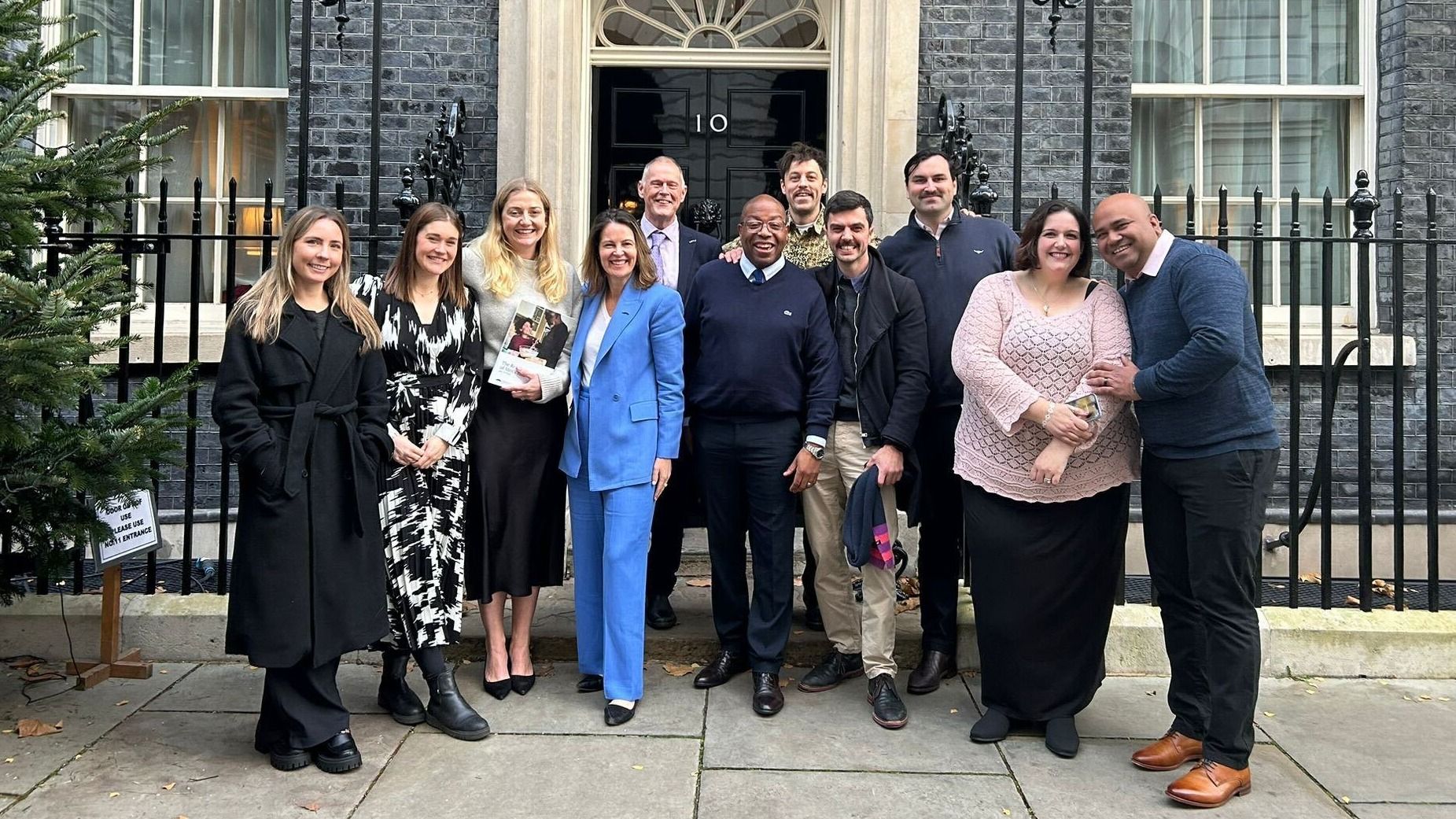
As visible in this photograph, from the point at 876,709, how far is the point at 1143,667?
134 centimetres

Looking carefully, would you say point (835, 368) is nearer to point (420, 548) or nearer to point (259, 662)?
point (420, 548)

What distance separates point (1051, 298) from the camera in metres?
4.07

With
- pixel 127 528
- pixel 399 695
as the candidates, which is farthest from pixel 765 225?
pixel 127 528

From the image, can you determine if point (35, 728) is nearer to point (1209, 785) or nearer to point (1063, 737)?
point (1063, 737)

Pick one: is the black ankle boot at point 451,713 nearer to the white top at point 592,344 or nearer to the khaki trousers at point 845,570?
the white top at point 592,344

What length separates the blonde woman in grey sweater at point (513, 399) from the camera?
4.38 meters

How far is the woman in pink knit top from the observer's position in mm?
3947

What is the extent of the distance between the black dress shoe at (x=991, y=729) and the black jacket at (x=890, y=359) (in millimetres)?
996

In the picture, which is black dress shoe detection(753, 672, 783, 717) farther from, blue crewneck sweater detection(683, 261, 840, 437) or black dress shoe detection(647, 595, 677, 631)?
blue crewneck sweater detection(683, 261, 840, 437)

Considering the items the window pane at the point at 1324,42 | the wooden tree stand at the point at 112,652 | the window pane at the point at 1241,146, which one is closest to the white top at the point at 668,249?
the wooden tree stand at the point at 112,652

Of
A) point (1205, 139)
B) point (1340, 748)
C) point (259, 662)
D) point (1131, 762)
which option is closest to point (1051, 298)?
point (1131, 762)

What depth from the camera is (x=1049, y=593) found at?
4.11m

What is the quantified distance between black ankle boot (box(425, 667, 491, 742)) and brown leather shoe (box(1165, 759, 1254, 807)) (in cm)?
230

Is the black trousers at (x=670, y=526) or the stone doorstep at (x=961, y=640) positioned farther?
the black trousers at (x=670, y=526)
